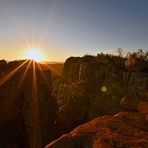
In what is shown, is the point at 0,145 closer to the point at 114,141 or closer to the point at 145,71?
the point at 114,141

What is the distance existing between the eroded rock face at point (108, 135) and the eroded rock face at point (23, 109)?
47.0 feet

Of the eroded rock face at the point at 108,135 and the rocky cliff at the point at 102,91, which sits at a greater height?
the eroded rock face at the point at 108,135

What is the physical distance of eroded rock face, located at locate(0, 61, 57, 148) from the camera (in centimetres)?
1927

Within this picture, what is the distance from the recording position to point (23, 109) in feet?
68.1

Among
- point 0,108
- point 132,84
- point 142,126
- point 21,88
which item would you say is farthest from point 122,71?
point 142,126

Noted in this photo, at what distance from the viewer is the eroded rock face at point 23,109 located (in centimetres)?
1927

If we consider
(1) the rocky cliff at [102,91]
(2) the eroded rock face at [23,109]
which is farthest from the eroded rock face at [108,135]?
(1) the rocky cliff at [102,91]

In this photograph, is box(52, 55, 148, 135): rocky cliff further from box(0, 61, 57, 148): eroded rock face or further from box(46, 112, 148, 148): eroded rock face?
box(46, 112, 148, 148): eroded rock face

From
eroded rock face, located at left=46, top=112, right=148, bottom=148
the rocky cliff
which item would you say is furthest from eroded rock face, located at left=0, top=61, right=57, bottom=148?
eroded rock face, located at left=46, top=112, right=148, bottom=148

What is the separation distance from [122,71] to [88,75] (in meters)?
11.6

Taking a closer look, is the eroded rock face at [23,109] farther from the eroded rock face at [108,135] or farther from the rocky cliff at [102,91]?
the eroded rock face at [108,135]

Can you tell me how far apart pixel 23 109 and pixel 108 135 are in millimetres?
16890

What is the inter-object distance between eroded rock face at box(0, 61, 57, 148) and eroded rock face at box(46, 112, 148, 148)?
1433cm

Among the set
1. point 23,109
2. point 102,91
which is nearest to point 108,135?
point 23,109
